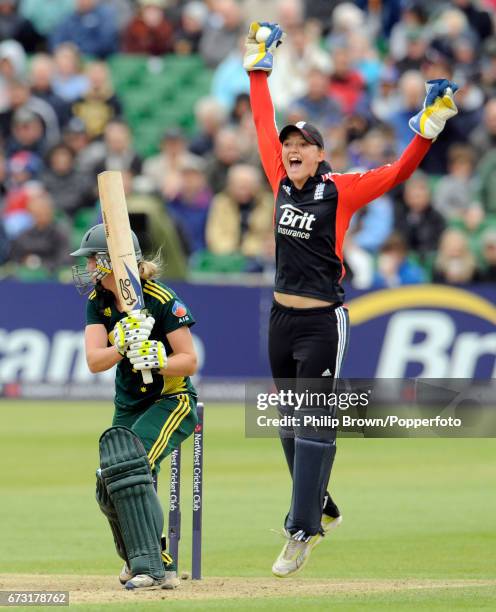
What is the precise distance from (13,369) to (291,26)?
7.03m

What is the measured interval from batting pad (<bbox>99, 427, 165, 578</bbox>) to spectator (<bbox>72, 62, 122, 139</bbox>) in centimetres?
1467

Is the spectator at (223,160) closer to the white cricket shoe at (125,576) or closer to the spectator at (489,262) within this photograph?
the spectator at (489,262)

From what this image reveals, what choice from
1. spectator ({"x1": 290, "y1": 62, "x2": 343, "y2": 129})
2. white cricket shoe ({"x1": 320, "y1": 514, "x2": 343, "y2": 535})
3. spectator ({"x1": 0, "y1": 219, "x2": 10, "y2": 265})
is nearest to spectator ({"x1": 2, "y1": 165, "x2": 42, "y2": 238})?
spectator ({"x1": 0, "y1": 219, "x2": 10, "y2": 265})

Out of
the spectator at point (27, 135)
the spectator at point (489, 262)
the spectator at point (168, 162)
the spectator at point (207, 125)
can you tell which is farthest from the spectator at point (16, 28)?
the spectator at point (489, 262)

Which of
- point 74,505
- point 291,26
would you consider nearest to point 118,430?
point 74,505

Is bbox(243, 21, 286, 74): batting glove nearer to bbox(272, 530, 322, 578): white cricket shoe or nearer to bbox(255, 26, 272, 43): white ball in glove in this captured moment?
bbox(255, 26, 272, 43): white ball in glove

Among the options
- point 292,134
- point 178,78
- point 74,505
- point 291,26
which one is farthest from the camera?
point 178,78

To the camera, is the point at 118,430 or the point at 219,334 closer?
the point at 118,430

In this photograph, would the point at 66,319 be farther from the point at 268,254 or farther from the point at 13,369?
the point at 268,254

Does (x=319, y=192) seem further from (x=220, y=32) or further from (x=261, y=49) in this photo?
(x=220, y=32)

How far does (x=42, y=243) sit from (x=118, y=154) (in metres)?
2.51

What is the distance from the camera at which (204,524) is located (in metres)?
10.7

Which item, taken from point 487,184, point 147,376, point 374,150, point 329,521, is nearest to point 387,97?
point 374,150

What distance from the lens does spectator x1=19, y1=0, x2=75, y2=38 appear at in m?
23.7
